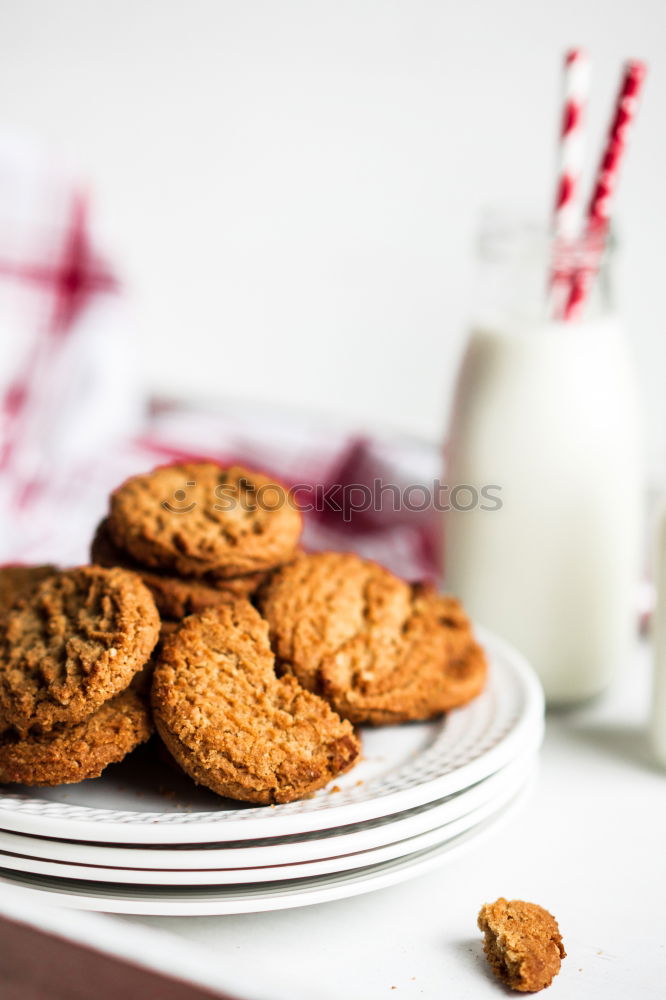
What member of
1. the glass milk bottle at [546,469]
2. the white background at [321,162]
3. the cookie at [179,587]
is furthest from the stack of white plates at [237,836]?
the white background at [321,162]

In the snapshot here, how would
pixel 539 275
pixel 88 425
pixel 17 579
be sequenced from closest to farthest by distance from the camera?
1. pixel 17 579
2. pixel 539 275
3. pixel 88 425

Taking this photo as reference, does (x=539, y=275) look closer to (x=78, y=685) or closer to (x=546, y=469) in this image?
(x=546, y=469)

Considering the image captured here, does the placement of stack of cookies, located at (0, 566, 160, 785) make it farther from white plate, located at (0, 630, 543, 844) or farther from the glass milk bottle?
the glass milk bottle

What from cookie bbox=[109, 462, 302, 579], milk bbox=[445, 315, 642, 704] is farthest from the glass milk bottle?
cookie bbox=[109, 462, 302, 579]

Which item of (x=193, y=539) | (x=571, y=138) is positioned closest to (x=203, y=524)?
(x=193, y=539)

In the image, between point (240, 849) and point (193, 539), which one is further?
point (193, 539)

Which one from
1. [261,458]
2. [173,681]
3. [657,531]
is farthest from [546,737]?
[261,458]

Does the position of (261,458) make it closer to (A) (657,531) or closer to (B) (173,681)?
(A) (657,531)
